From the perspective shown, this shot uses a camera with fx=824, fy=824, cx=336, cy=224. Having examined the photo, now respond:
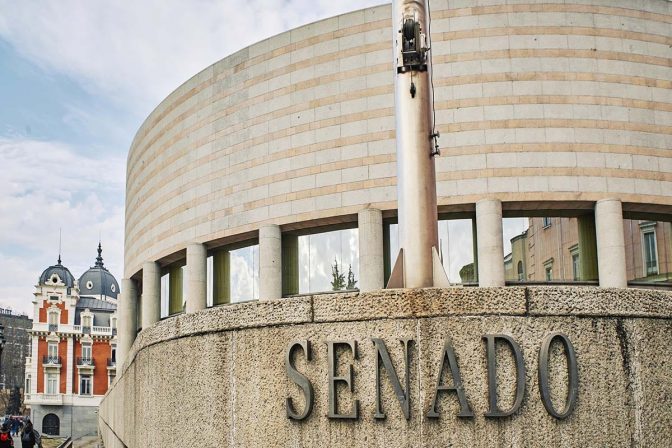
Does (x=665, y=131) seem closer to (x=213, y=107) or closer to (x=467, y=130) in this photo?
(x=467, y=130)

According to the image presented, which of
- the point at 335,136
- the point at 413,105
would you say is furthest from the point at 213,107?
the point at 413,105

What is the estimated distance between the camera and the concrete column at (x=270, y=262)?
95.3ft

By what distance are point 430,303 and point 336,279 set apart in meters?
23.2

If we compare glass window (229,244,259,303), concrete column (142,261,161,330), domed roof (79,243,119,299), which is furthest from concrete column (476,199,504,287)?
domed roof (79,243,119,299)

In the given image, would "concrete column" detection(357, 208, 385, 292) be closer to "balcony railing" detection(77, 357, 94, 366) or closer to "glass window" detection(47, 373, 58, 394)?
"balcony railing" detection(77, 357, 94, 366)

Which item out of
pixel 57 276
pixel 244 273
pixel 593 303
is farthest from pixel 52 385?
pixel 593 303

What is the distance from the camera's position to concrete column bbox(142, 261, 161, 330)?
120 feet

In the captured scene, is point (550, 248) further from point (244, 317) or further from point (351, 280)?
point (244, 317)

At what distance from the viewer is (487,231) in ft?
84.4

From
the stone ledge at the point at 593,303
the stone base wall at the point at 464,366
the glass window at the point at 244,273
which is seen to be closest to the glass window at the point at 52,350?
the glass window at the point at 244,273

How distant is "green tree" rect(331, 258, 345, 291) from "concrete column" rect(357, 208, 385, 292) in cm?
151

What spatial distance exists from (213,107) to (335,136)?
6.35 metres

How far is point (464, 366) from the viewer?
5.79m

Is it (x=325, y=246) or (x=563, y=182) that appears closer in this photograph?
(x=563, y=182)
